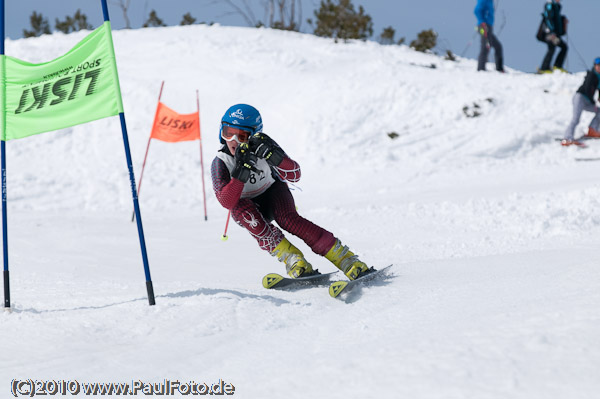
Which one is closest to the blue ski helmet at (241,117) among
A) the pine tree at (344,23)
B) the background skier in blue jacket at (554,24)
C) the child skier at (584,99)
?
the child skier at (584,99)

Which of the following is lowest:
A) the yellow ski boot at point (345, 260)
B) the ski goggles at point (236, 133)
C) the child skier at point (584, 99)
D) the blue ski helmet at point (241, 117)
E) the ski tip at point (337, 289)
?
the ski tip at point (337, 289)

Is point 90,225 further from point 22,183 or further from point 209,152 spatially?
point 209,152

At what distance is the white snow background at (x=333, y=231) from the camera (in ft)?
7.17

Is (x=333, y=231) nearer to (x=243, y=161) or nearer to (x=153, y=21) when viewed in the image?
(x=243, y=161)

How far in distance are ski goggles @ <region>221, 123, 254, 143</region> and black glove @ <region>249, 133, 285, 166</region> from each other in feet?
0.73

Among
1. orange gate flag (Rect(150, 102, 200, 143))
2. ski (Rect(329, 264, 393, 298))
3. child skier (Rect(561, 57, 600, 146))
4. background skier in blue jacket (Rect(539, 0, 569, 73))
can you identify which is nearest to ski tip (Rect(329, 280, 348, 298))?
ski (Rect(329, 264, 393, 298))

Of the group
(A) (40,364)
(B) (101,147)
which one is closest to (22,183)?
(B) (101,147)

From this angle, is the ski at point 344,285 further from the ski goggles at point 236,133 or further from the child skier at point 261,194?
the ski goggles at point 236,133

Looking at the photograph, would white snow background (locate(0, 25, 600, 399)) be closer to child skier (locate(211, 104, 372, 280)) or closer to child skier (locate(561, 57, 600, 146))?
child skier (locate(211, 104, 372, 280))

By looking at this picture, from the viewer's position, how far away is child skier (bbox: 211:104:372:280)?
3768 millimetres

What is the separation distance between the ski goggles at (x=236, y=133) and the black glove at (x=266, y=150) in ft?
0.73

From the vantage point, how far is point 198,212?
10.5 meters

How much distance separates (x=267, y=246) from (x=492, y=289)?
1.66 metres

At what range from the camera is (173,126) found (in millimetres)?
10328
